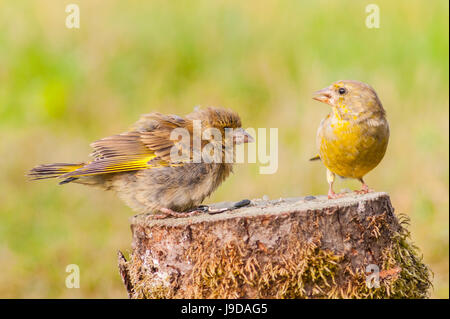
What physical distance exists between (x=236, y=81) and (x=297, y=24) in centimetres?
137

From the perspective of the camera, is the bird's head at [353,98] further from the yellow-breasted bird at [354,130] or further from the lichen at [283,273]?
the lichen at [283,273]

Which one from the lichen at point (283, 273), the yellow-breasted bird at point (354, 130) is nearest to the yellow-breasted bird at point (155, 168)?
the lichen at point (283, 273)

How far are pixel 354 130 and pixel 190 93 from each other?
5116 mm

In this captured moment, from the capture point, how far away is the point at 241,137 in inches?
168

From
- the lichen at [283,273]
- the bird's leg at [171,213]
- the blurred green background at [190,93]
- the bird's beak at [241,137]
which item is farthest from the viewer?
the blurred green background at [190,93]

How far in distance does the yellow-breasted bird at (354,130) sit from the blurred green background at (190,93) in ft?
9.60

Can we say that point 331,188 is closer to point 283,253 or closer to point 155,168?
point 283,253

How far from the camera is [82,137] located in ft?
28.0

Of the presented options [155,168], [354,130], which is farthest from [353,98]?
[155,168]

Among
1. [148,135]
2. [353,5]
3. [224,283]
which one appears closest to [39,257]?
[148,135]

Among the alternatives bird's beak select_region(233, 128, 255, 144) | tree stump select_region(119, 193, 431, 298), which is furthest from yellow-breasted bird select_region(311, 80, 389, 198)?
bird's beak select_region(233, 128, 255, 144)

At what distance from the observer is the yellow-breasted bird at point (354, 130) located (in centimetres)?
411

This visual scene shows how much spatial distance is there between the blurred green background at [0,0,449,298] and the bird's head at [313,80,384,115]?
3088 mm

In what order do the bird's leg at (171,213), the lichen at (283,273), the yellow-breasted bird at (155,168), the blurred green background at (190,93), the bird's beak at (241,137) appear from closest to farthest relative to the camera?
the lichen at (283,273)
the bird's leg at (171,213)
the yellow-breasted bird at (155,168)
the bird's beak at (241,137)
the blurred green background at (190,93)
